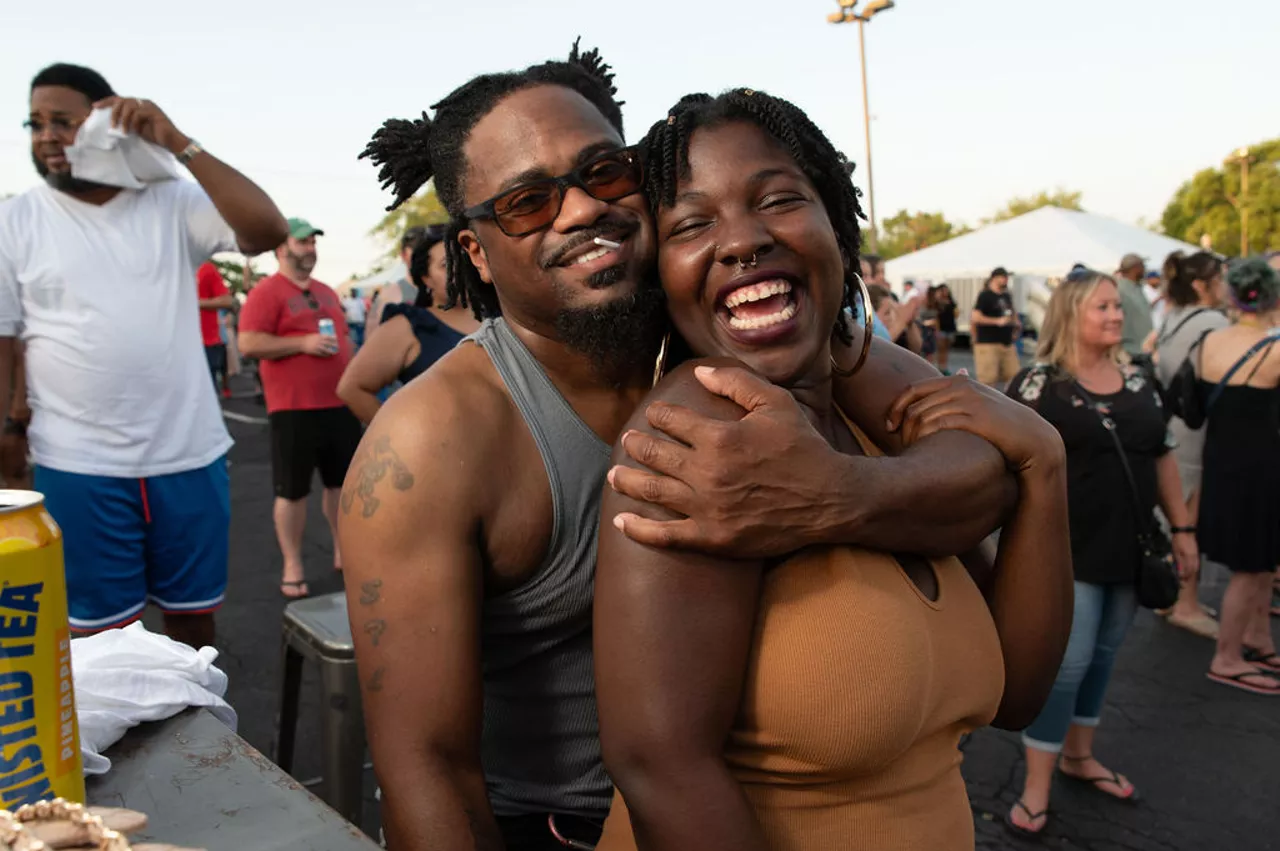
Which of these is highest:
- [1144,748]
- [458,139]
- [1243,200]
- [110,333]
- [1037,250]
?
[1243,200]

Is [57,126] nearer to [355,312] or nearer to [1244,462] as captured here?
[1244,462]

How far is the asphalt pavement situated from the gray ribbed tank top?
1860 mm

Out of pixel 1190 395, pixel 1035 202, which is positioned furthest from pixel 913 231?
pixel 1190 395

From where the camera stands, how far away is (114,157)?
10.5ft

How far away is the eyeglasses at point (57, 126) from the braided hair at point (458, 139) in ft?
5.66

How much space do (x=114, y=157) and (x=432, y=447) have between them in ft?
7.53

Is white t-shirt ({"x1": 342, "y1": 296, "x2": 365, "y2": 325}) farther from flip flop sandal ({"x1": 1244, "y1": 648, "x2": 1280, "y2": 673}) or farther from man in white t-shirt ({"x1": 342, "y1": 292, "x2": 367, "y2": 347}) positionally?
flip flop sandal ({"x1": 1244, "y1": 648, "x2": 1280, "y2": 673})

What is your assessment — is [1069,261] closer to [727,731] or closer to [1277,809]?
[1277,809]

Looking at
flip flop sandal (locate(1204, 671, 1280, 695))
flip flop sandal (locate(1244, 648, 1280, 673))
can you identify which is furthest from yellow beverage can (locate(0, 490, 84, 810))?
flip flop sandal (locate(1244, 648, 1280, 673))

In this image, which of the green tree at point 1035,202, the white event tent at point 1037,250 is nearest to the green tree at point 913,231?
the green tree at point 1035,202

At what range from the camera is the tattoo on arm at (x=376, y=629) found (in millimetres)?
1550

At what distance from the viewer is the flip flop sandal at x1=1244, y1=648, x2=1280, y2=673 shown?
16.7ft

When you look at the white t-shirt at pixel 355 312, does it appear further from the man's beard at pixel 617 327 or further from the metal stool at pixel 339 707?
the man's beard at pixel 617 327

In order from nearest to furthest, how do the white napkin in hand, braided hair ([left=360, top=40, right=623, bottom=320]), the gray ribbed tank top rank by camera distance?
the gray ribbed tank top → braided hair ([left=360, top=40, right=623, bottom=320]) → the white napkin in hand
